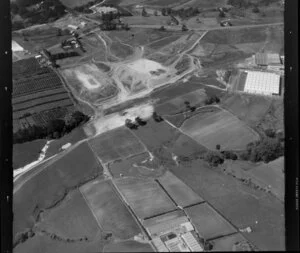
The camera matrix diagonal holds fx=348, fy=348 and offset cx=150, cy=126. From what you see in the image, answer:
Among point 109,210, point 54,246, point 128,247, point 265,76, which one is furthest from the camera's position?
point 265,76

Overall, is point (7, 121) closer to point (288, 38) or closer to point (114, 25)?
point (288, 38)

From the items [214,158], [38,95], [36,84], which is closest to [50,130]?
[38,95]

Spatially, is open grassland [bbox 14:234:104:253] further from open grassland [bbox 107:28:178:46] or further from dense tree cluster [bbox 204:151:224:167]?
open grassland [bbox 107:28:178:46]

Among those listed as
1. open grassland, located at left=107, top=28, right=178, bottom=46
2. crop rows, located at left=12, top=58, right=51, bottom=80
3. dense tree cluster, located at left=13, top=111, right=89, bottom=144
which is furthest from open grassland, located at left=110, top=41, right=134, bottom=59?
dense tree cluster, located at left=13, top=111, right=89, bottom=144

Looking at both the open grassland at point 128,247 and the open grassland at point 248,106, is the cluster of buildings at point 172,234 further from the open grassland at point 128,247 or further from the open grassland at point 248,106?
the open grassland at point 248,106

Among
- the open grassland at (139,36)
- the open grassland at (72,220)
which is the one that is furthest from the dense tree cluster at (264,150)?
the open grassland at (139,36)

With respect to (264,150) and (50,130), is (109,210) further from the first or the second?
(264,150)
